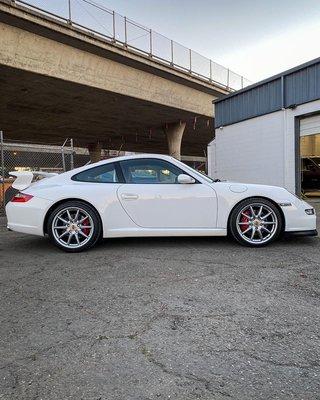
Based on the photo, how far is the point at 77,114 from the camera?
23922mm

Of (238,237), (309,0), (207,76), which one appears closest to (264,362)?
(238,237)

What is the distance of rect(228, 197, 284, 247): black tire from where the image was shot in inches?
186

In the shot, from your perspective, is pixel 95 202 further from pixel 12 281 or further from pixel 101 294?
pixel 101 294

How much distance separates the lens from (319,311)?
260 cm

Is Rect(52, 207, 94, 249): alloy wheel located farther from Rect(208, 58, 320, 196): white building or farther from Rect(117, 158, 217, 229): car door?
Rect(208, 58, 320, 196): white building

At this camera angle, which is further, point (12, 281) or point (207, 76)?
point (207, 76)

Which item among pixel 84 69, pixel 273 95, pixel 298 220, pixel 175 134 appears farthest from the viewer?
pixel 175 134

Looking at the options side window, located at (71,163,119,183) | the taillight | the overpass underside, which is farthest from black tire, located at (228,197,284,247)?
the overpass underside

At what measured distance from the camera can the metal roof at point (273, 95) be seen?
38.4ft

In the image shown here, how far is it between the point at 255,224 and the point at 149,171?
5.31 ft

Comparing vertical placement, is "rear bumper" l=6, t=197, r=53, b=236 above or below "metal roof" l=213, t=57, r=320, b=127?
below

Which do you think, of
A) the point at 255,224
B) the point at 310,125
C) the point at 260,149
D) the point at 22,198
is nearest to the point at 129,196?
the point at 22,198

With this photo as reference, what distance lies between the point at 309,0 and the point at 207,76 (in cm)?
1232

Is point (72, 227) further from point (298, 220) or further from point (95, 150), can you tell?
point (95, 150)
